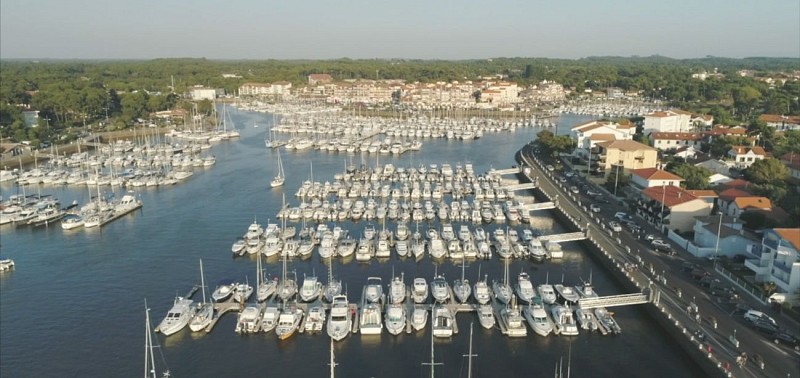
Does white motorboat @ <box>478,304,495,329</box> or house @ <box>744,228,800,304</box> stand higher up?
house @ <box>744,228,800,304</box>

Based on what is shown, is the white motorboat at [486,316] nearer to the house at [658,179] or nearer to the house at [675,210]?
the house at [675,210]

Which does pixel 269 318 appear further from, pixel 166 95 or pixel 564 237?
pixel 166 95

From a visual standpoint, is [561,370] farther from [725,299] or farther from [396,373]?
[725,299]

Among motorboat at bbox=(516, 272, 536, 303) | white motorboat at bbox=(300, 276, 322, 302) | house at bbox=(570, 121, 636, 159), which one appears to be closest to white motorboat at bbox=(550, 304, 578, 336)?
motorboat at bbox=(516, 272, 536, 303)

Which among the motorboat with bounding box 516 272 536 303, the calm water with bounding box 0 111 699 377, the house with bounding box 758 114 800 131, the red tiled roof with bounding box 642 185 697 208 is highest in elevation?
the house with bounding box 758 114 800 131

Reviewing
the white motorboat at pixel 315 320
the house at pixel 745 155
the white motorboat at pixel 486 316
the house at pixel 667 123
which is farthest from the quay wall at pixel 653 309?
the house at pixel 667 123

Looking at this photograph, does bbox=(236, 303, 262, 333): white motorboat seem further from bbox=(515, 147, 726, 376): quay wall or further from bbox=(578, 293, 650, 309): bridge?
bbox=(515, 147, 726, 376): quay wall
